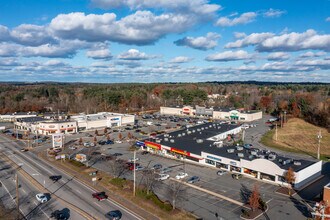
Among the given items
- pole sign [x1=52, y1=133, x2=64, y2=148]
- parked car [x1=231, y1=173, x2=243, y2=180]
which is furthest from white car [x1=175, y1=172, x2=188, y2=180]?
pole sign [x1=52, y1=133, x2=64, y2=148]

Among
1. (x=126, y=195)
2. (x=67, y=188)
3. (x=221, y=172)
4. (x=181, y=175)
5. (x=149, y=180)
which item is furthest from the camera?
(x=221, y=172)

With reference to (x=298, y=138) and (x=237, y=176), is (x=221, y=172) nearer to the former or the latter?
(x=237, y=176)

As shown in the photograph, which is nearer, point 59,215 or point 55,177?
point 59,215

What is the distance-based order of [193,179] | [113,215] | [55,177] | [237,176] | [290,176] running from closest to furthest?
[113,215] → [290,176] → [193,179] → [55,177] → [237,176]

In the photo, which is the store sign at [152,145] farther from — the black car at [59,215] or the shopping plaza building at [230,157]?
the black car at [59,215]

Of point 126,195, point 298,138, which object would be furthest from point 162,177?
point 298,138

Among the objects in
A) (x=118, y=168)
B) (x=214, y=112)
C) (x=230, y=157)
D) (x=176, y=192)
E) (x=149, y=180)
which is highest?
(x=214, y=112)

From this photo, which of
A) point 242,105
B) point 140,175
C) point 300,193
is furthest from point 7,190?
point 242,105

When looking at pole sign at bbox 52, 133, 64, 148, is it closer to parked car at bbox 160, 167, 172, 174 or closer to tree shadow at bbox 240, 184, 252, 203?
parked car at bbox 160, 167, 172, 174
